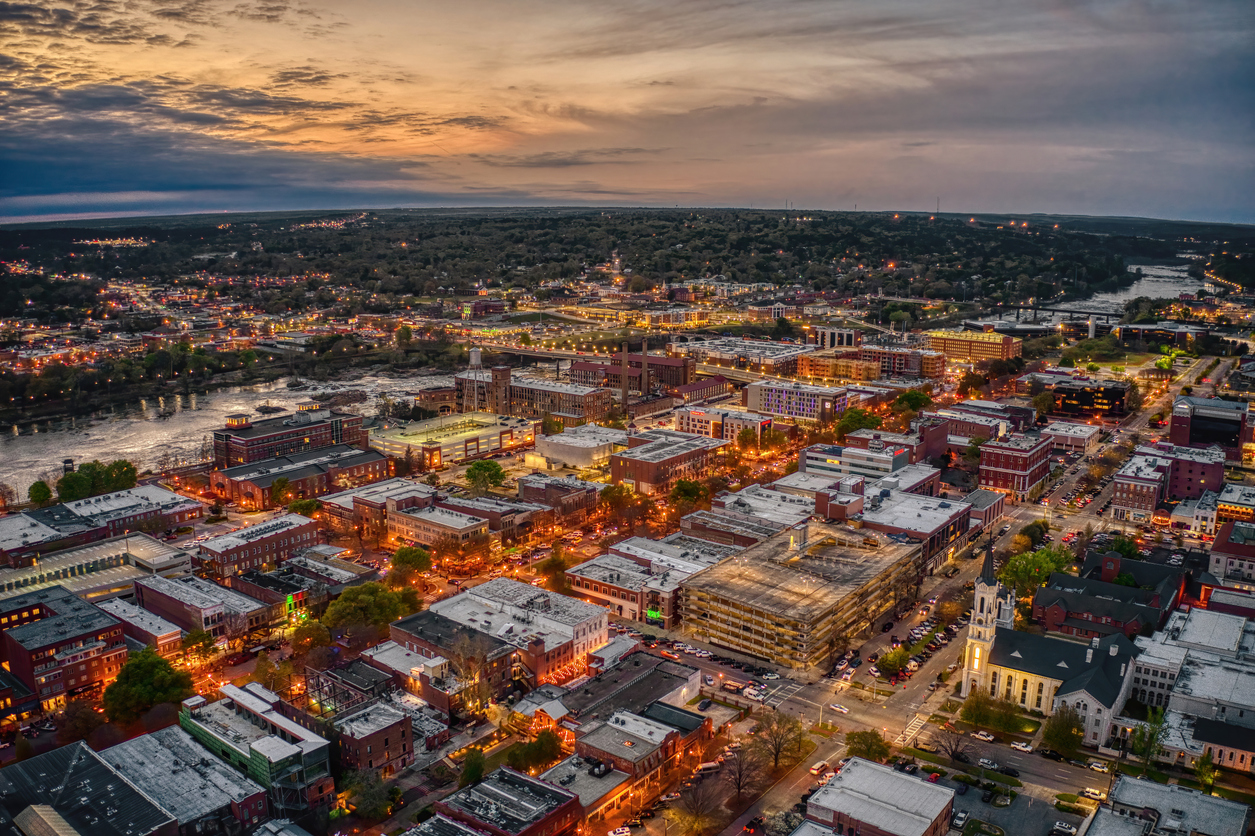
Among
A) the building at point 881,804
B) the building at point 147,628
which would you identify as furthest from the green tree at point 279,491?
the building at point 881,804

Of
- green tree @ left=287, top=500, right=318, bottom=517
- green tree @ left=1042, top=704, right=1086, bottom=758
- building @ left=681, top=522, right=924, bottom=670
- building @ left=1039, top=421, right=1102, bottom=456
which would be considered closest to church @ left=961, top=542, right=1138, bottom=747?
green tree @ left=1042, top=704, right=1086, bottom=758

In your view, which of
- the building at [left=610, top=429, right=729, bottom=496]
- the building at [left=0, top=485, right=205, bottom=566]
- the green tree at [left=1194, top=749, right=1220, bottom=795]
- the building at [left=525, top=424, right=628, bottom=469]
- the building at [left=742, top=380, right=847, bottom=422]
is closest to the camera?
the green tree at [left=1194, top=749, right=1220, bottom=795]

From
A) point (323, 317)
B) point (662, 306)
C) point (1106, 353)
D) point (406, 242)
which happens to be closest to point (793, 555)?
point (1106, 353)

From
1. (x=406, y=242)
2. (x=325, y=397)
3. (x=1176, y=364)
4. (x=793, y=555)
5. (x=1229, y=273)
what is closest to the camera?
(x=793, y=555)

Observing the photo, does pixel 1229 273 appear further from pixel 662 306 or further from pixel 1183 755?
pixel 1183 755

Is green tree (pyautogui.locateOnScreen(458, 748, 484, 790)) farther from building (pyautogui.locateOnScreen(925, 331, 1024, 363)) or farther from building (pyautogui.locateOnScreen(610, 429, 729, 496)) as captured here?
building (pyautogui.locateOnScreen(925, 331, 1024, 363))

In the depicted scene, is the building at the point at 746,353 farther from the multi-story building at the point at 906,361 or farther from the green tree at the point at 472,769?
the green tree at the point at 472,769

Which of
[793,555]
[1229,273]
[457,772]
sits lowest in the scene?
[457,772]
